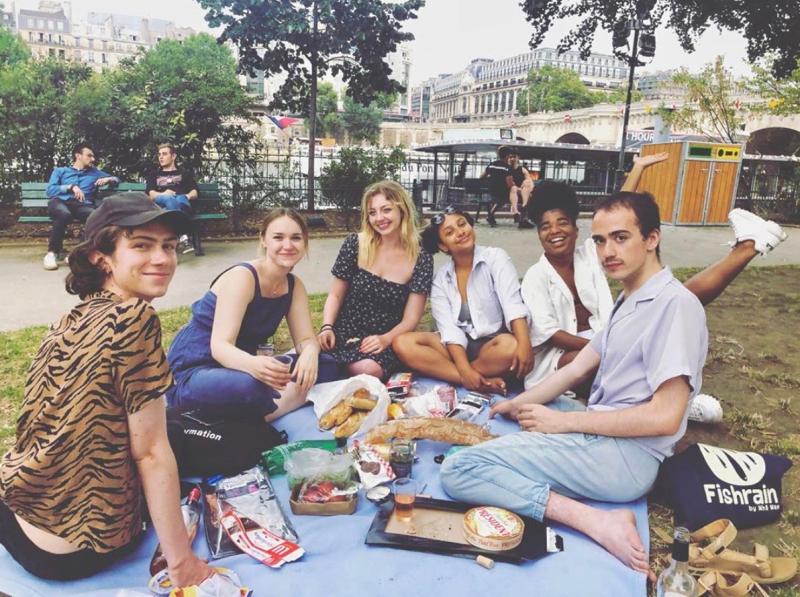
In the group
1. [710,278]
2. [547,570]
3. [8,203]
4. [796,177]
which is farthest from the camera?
[796,177]

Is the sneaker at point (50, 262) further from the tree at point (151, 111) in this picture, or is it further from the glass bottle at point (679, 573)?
the glass bottle at point (679, 573)

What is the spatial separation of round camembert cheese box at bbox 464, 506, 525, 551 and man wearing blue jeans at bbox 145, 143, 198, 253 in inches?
271

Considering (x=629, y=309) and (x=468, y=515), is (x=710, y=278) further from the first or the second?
(x=468, y=515)

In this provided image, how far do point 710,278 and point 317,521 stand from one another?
2.51 m

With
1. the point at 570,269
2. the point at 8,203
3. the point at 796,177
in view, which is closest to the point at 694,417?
the point at 570,269

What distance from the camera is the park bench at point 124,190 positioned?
28.4 feet

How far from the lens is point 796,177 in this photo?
15.1 m

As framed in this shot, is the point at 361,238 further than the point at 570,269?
Yes

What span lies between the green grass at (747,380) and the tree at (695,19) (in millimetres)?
3241

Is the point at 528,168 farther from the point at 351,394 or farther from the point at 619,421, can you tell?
the point at 619,421

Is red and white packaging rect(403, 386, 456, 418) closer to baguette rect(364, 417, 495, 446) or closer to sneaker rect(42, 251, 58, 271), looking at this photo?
baguette rect(364, 417, 495, 446)

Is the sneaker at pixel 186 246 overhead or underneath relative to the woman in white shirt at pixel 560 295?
underneath

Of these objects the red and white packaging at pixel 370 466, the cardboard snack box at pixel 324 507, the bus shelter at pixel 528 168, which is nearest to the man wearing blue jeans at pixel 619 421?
the red and white packaging at pixel 370 466

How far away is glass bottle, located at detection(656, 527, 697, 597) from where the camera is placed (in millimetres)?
2039
